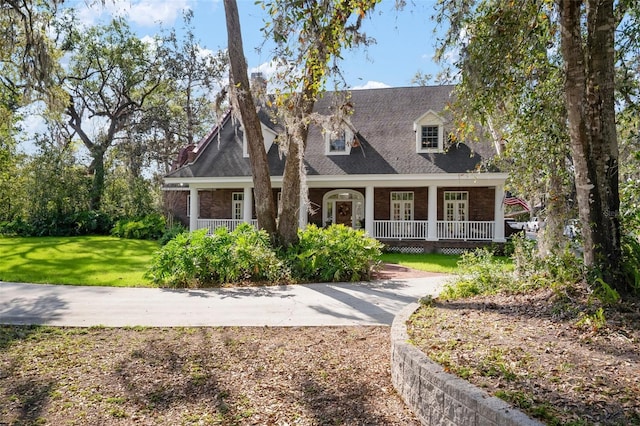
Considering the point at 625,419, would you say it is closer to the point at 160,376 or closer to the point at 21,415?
the point at 160,376

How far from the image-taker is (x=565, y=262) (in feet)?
17.2

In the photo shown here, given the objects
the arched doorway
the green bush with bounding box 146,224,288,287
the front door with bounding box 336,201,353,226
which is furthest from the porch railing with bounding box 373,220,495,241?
the green bush with bounding box 146,224,288,287

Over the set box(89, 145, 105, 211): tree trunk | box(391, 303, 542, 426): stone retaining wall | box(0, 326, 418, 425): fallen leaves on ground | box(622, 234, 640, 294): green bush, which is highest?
box(89, 145, 105, 211): tree trunk

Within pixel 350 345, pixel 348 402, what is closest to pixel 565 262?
pixel 350 345

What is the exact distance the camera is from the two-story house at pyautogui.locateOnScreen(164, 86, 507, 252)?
1664 centimetres

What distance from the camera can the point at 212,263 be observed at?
9.33 metres

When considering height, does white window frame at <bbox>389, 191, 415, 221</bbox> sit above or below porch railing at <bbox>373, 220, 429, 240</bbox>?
above

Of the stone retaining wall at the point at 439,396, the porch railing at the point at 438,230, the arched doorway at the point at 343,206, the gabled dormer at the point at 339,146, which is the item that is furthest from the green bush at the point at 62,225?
the stone retaining wall at the point at 439,396

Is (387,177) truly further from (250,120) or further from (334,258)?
(250,120)

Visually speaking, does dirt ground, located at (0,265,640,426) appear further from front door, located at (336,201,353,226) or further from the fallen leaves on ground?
front door, located at (336,201,353,226)

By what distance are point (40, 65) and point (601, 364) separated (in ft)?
40.1

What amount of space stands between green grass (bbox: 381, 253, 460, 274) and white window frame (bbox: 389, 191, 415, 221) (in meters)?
2.87

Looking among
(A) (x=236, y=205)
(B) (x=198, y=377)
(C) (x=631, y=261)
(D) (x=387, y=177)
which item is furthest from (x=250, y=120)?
(A) (x=236, y=205)

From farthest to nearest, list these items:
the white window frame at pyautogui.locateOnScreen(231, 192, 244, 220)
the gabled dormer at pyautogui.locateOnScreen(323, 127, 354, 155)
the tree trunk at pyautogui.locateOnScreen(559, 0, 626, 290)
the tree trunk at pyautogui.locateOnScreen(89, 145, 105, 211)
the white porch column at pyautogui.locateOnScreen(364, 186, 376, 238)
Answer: the tree trunk at pyautogui.locateOnScreen(89, 145, 105, 211)
the white window frame at pyautogui.locateOnScreen(231, 192, 244, 220)
the gabled dormer at pyautogui.locateOnScreen(323, 127, 354, 155)
the white porch column at pyautogui.locateOnScreen(364, 186, 376, 238)
the tree trunk at pyautogui.locateOnScreen(559, 0, 626, 290)
